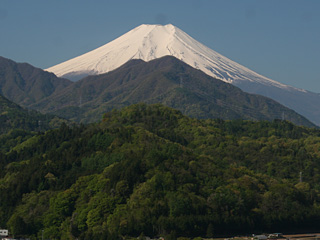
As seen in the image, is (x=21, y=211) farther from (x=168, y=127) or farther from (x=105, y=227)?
(x=168, y=127)

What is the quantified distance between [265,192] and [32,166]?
39.7 m

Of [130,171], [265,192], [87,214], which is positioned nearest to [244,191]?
[265,192]

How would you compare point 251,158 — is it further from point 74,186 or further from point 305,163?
point 74,186

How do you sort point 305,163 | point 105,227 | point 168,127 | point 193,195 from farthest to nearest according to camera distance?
point 168,127
point 305,163
point 193,195
point 105,227

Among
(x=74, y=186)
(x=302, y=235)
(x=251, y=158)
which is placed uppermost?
(x=251, y=158)

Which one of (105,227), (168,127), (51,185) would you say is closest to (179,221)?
(105,227)

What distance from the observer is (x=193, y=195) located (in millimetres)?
104312

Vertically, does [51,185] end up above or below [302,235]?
above

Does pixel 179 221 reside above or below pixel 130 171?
below

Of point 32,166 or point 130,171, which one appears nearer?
point 130,171

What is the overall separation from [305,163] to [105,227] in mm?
77019

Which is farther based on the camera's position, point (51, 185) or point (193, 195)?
point (51, 185)

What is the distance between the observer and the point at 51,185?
115688 mm

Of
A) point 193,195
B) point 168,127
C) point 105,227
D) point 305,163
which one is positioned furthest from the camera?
point 168,127
